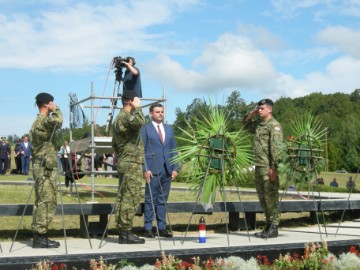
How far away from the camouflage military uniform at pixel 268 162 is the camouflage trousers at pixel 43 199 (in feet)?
10.7

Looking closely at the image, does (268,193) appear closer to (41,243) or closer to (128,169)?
(128,169)

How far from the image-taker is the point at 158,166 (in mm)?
9438

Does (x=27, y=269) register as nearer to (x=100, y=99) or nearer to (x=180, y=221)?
(x=180, y=221)

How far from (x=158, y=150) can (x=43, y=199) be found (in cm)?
219

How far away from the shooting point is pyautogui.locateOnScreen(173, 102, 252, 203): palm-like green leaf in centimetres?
901

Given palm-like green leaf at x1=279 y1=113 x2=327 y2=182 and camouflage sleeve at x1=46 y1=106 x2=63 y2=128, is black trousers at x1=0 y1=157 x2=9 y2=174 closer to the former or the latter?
palm-like green leaf at x1=279 y1=113 x2=327 y2=182

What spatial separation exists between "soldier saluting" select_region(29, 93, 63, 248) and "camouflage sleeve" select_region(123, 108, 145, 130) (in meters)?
0.91

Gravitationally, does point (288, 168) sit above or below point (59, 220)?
above

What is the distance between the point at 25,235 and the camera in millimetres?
9406

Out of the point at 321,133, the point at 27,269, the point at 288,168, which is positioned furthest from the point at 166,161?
the point at 27,269

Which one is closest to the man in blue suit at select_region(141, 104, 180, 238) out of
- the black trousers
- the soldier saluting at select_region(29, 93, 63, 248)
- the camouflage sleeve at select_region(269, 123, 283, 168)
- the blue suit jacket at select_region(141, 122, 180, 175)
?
the blue suit jacket at select_region(141, 122, 180, 175)

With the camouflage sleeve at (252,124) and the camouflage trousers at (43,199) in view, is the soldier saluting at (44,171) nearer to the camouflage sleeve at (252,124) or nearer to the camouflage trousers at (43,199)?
the camouflage trousers at (43,199)

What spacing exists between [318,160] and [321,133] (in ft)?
1.43

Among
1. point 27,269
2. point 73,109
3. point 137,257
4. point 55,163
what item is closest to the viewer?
point 27,269
